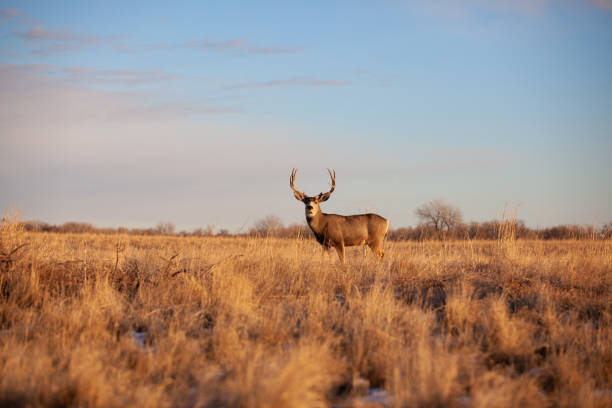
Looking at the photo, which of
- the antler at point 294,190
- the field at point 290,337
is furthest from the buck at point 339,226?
the field at point 290,337

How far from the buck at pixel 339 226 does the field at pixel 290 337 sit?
14.8 ft

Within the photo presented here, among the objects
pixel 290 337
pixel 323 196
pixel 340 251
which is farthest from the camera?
pixel 323 196

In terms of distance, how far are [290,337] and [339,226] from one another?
849cm

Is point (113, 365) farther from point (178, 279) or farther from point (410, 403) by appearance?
point (178, 279)

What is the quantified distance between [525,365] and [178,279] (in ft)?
17.1

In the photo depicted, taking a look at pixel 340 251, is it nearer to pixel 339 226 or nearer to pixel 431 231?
pixel 339 226

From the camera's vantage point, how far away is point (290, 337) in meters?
5.82

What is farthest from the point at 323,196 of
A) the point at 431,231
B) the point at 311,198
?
the point at 431,231

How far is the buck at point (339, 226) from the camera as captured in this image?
13.9m

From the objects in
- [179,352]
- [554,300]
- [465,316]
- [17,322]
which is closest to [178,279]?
[17,322]

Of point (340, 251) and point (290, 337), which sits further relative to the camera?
point (340, 251)

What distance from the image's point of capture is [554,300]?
7.59 m

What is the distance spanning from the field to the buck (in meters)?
4.52

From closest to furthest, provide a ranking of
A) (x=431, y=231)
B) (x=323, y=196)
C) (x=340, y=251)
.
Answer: (x=340, y=251) < (x=323, y=196) < (x=431, y=231)
